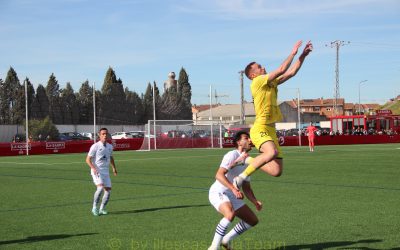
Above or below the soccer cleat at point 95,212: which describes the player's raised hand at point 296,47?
above

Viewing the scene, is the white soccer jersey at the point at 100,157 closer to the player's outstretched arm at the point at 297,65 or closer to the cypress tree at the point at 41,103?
the player's outstretched arm at the point at 297,65

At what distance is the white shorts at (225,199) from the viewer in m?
7.24

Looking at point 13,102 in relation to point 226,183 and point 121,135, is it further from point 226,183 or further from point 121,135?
point 226,183

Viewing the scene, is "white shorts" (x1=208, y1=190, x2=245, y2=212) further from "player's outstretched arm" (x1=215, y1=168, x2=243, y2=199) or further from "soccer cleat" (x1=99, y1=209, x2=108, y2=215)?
"soccer cleat" (x1=99, y1=209, x2=108, y2=215)

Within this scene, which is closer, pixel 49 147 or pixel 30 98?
pixel 49 147

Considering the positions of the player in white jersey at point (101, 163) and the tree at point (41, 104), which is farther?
the tree at point (41, 104)

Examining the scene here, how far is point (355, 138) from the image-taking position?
55.8 metres

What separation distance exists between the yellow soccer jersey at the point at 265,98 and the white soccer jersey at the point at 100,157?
4937 mm

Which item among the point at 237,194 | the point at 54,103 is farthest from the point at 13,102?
the point at 237,194

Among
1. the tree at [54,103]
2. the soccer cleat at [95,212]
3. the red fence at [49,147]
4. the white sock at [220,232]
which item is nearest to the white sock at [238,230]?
the white sock at [220,232]

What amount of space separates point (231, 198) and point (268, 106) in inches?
61.7

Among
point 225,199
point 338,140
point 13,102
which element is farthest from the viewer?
point 13,102

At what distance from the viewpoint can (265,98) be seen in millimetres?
8109

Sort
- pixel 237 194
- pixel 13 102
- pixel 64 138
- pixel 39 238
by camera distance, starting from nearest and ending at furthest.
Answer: pixel 237 194
pixel 39 238
pixel 64 138
pixel 13 102
